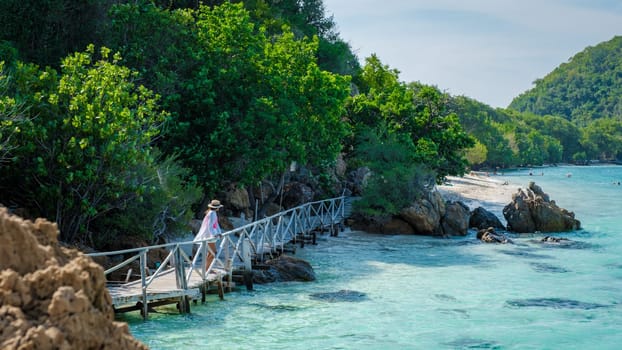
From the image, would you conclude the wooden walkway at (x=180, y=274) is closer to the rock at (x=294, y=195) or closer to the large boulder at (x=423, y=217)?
the rock at (x=294, y=195)

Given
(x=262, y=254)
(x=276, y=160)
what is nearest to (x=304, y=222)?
(x=276, y=160)

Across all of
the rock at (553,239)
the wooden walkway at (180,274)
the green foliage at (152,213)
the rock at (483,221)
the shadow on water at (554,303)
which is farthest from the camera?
the rock at (483,221)

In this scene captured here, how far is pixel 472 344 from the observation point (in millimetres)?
16484

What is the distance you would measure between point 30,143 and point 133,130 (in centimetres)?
266

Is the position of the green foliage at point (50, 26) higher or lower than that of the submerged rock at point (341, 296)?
higher

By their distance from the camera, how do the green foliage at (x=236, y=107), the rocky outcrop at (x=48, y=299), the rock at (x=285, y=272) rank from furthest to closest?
the green foliage at (x=236, y=107)
the rock at (x=285, y=272)
the rocky outcrop at (x=48, y=299)

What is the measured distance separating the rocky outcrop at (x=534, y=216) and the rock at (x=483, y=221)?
88 cm

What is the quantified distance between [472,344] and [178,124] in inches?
532

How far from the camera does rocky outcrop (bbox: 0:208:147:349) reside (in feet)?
17.6

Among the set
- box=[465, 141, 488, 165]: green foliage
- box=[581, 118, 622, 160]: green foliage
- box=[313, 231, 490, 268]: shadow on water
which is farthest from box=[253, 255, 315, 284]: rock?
box=[581, 118, 622, 160]: green foliage

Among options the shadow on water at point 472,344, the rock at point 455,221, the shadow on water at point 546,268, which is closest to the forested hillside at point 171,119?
the rock at point 455,221

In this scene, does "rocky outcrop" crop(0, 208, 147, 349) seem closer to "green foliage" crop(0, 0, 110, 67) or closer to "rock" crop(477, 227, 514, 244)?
"green foliage" crop(0, 0, 110, 67)

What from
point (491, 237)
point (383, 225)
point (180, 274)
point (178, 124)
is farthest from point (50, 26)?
point (491, 237)

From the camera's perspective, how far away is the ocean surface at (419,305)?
16156 millimetres
